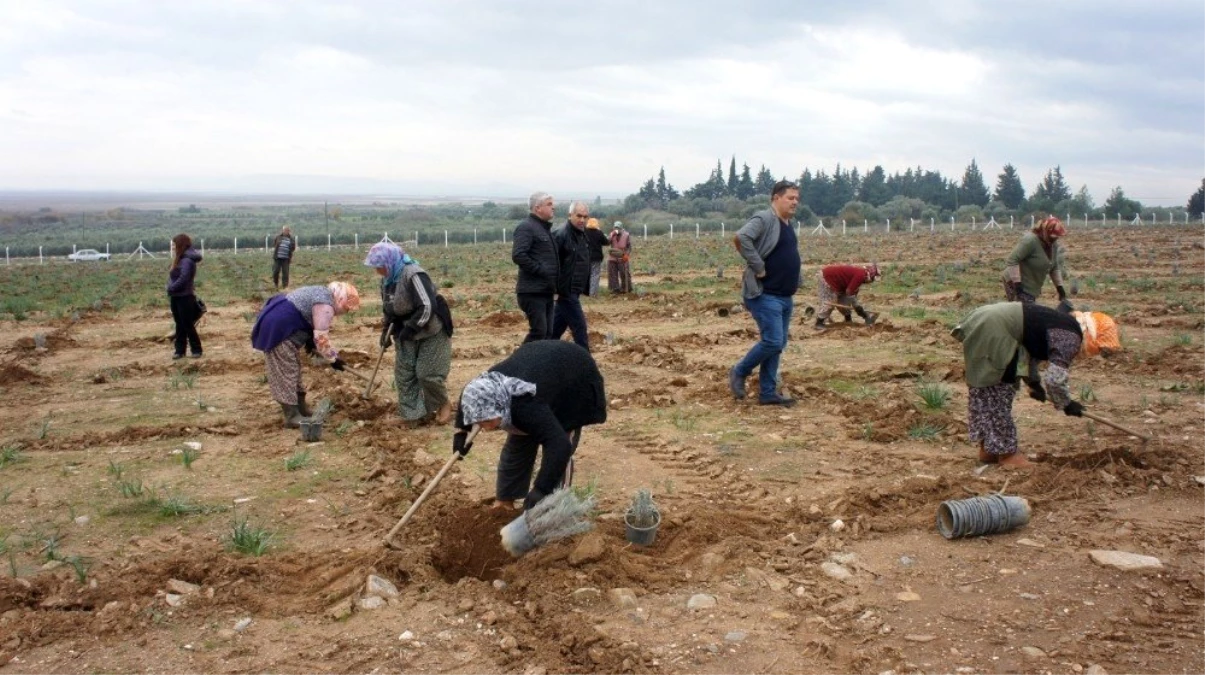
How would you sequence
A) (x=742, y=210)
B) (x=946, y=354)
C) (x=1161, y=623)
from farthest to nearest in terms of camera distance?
(x=742, y=210) < (x=946, y=354) < (x=1161, y=623)

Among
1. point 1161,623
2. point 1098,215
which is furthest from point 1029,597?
point 1098,215

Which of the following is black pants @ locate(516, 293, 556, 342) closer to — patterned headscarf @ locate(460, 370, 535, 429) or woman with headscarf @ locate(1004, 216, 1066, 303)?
patterned headscarf @ locate(460, 370, 535, 429)

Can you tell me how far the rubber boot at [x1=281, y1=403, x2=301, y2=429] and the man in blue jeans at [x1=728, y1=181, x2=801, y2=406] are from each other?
3.73 m

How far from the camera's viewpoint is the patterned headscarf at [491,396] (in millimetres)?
4711

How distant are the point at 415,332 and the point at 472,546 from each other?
2796mm

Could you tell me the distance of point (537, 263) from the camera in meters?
8.41

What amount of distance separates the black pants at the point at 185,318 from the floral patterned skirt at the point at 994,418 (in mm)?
8752

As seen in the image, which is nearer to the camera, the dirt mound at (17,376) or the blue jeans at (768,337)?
the blue jeans at (768,337)

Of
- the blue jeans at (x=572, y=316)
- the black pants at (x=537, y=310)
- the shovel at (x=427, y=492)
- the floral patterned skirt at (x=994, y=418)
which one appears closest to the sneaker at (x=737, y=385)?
the blue jeans at (x=572, y=316)

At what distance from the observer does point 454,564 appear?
522 cm

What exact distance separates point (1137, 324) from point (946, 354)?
3.50 m

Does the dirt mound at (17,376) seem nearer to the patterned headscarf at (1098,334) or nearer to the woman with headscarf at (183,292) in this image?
the woman with headscarf at (183,292)

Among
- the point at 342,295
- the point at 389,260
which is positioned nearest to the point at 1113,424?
the point at 389,260

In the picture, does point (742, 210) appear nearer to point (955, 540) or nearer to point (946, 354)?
point (946, 354)
